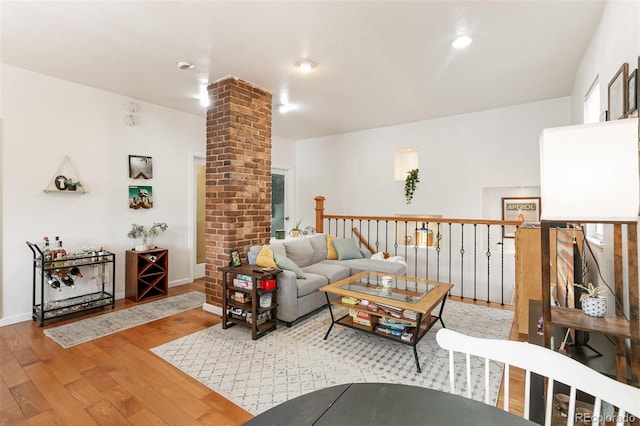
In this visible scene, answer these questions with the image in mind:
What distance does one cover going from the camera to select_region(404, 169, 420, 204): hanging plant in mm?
5184

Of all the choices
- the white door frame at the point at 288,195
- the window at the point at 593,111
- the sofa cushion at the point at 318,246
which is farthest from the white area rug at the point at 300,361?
the white door frame at the point at 288,195

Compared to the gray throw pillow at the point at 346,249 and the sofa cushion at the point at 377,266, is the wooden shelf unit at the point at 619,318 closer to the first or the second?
the sofa cushion at the point at 377,266

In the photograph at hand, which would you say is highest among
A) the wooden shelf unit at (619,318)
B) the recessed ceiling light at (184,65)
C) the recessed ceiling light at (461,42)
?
the recessed ceiling light at (184,65)

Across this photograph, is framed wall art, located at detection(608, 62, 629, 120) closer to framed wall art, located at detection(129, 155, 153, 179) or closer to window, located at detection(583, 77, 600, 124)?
window, located at detection(583, 77, 600, 124)

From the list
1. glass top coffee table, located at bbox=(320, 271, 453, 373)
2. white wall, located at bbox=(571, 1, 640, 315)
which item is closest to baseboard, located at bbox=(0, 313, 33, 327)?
glass top coffee table, located at bbox=(320, 271, 453, 373)

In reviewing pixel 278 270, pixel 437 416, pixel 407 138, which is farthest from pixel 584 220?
pixel 407 138

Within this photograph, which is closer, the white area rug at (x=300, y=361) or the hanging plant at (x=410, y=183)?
the white area rug at (x=300, y=361)

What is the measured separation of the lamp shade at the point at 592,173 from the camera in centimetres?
99

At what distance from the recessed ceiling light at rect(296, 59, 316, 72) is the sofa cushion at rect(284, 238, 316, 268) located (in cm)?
205

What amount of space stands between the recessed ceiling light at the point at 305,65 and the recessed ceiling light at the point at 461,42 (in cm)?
130

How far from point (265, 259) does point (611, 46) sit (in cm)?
319

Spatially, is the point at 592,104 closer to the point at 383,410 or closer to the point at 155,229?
the point at 383,410

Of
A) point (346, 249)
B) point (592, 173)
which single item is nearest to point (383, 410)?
point (592, 173)

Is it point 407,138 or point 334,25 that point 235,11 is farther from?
point 407,138
